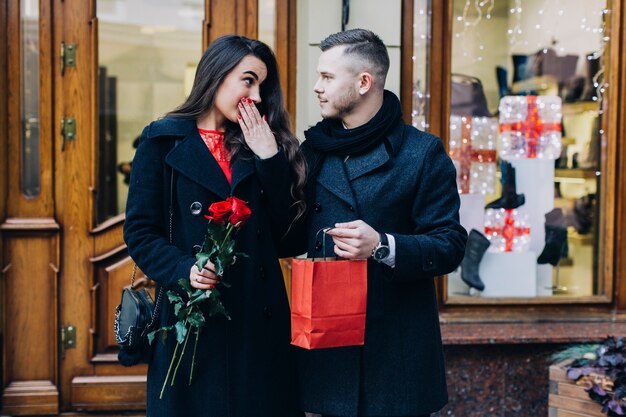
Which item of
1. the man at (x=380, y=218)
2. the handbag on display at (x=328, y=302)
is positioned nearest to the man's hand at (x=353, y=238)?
the handbag on display at (x=328, y=302)

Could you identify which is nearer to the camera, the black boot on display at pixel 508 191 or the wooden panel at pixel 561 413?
the wooden panel at pixel 561 413

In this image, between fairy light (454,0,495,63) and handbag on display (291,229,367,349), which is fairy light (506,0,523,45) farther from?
handbag on display (291,229,367,349)

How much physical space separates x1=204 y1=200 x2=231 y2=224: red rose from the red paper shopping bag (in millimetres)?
265

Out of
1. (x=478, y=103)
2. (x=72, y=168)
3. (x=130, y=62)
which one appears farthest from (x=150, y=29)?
(x=478, y=103)

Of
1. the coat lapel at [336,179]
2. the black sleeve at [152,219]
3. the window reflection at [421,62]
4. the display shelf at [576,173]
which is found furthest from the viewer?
the display shelf at [576,173]

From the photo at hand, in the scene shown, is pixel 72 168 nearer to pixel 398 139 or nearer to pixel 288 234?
pixel 288 234

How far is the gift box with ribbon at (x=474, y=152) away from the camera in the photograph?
5340mm

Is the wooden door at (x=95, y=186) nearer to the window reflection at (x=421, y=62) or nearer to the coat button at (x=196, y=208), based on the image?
the window reflection at (x=421, y=62)

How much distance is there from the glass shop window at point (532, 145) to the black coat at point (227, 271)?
8.25 ft

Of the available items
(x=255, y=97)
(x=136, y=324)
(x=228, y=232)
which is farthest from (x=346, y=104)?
(x=136, y=324)

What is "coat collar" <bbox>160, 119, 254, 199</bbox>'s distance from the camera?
9.71ft

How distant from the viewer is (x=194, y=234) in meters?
2.96

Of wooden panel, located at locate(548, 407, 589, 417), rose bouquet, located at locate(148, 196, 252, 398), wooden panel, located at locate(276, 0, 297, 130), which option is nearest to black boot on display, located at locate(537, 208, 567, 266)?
wooden panel, located at locate(548, 407, 589, 417)

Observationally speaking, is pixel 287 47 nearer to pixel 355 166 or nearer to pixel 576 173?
pixel 576 173
